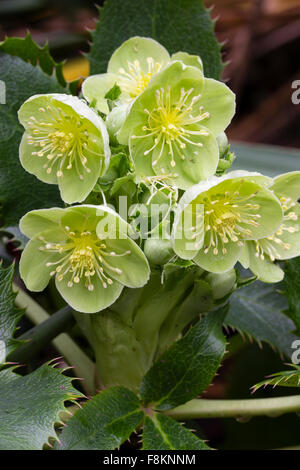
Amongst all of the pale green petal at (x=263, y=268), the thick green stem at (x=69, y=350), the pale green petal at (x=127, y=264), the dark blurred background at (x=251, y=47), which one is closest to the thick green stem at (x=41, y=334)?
the thick green stem at (x=69, y=350)

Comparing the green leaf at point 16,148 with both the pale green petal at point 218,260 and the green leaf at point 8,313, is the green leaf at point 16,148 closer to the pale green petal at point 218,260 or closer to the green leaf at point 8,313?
A: the green leaf at point 8,313

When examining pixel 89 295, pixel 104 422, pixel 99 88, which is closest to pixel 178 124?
pixel 99 88

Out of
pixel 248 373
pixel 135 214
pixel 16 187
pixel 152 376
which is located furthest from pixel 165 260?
pixel 248 373

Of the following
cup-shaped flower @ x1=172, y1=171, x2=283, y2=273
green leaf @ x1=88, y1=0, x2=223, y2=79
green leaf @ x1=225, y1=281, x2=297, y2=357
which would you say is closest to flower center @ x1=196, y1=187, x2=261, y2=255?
cup-shaped flower @ x1=172, y1=171, x2=283, y2=273

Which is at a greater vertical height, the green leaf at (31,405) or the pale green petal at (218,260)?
the pale green petal at (218,260)

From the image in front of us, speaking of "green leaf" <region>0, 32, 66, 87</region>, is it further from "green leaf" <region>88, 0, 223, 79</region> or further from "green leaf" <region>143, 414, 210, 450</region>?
"green leaf" <region>143, 414, 210, 450</region>

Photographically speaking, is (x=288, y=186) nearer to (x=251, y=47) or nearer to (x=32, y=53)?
(x=32, y=53)

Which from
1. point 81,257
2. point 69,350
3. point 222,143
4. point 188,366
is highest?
point 222,143
